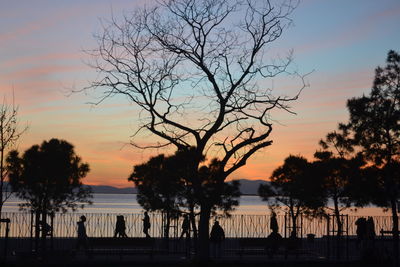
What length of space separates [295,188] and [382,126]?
16.9 m

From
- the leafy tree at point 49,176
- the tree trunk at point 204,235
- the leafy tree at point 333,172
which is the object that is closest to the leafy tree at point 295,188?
the leafy tree at point 333,172

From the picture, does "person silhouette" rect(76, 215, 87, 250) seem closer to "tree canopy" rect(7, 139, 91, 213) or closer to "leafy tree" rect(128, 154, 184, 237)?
"tree canopy" rect(7, 139, 91, 213)

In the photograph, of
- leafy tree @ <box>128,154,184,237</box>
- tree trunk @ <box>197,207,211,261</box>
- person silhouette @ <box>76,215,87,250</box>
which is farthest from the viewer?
leafy tree @ <box>128,154,184,237</box>

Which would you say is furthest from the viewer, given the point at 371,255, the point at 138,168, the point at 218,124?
the point at 138,168

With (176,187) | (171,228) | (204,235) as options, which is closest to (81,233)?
(176,187)

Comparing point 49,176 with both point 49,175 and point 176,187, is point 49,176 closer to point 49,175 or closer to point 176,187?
point 49,175

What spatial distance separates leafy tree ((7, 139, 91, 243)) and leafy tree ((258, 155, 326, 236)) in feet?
43.3

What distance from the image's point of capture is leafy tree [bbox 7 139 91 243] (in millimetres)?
35719

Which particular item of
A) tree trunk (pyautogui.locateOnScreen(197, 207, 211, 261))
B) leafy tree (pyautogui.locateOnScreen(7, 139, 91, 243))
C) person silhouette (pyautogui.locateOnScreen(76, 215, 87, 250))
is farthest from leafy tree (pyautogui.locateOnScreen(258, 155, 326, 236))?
tree trunk (pyautogui.locateOnScreen(197, 207, 211, 261))

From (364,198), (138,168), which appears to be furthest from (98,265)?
(138,168)

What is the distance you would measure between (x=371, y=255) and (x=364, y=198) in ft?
15.3

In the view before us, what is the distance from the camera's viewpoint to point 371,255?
2853cm

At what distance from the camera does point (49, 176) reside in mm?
35625

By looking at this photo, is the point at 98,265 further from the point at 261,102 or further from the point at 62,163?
the point at 62,163
